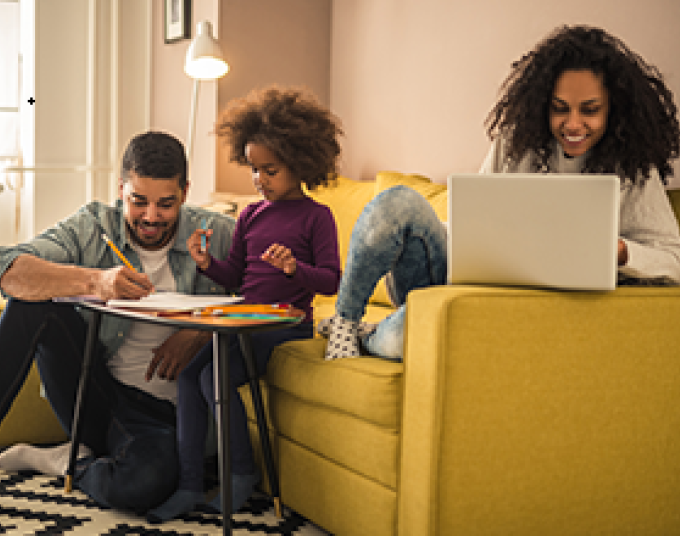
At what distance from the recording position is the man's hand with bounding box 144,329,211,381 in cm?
170

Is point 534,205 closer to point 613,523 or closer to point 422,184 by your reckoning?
point 613,523

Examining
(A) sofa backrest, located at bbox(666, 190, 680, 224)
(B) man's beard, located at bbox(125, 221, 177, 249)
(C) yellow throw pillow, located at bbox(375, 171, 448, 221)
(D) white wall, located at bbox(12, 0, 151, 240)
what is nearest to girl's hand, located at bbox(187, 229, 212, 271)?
(B) man's beard, located at bbox(125, 221, 177, 249)

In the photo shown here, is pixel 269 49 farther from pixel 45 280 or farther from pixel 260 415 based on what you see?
pixel 260 415

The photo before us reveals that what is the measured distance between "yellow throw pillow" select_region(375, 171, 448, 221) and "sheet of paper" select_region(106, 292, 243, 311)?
860 millimetres

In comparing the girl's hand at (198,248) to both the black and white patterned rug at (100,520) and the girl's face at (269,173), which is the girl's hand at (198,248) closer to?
the girl's face at (269,173)

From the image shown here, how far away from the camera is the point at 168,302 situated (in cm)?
138

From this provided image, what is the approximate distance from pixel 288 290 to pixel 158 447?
18.2 inches

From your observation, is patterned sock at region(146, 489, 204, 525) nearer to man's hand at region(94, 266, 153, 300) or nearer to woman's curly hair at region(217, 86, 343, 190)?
man's hand at region(94, 266, 153, 300)

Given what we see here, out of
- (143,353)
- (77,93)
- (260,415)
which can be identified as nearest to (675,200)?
(260,415)

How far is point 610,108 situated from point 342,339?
0.76m

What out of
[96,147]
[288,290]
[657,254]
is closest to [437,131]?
[288,290]

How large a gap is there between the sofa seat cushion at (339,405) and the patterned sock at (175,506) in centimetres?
23

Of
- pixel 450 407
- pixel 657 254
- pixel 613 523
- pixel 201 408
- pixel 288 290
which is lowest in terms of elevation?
pixel 613 523

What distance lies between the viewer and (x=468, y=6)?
2.73 metres
